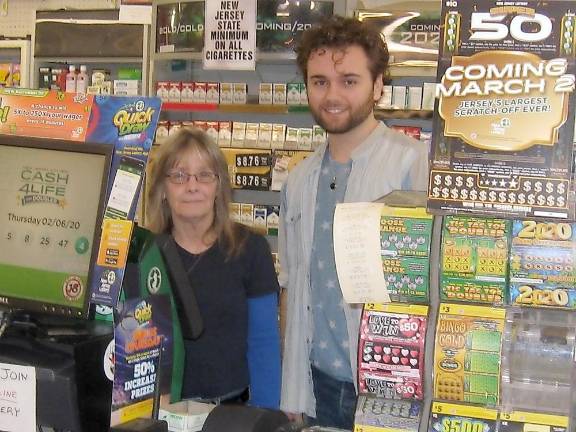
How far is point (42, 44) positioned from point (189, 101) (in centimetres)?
124

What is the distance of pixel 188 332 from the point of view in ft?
5.49

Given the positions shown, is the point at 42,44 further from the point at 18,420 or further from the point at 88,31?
the point at 18,420

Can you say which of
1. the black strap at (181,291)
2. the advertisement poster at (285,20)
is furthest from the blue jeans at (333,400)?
the advertisement poster at (285,20)

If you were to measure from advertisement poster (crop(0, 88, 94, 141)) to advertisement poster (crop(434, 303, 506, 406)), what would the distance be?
0.81m

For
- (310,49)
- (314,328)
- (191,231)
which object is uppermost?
(310,49)

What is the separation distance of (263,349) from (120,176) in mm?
1141

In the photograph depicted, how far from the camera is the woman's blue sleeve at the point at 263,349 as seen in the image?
2482 mm

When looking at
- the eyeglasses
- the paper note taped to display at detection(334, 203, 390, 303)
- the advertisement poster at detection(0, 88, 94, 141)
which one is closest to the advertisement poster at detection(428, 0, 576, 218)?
the paper note taped to display at detection(334, 203, 390, 303)

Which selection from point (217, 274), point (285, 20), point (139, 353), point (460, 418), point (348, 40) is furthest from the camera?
point (285, 20)

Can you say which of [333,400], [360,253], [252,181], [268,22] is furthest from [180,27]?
[360,253]

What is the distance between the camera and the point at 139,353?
148 cm

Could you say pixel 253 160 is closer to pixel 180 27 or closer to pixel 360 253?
pixel 180 27

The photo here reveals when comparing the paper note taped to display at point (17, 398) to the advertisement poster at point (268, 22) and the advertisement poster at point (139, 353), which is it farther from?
the advertisement poster at point (268, 22)

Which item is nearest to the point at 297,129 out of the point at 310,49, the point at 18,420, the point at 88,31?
the point at 88,31
